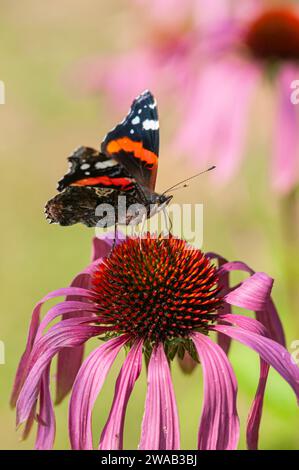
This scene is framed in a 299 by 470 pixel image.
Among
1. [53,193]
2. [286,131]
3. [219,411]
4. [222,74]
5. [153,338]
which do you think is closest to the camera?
[219,411]

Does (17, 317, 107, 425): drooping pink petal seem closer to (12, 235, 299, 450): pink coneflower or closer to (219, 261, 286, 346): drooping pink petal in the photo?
(12, 235, 299, 450): pink coneflower

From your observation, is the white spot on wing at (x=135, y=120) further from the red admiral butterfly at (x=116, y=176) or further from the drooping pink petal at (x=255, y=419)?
the drooping pink petal at (x=255, y=419)

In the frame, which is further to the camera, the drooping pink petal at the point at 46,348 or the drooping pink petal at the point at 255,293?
the drooping pink petal at the point at 255,293

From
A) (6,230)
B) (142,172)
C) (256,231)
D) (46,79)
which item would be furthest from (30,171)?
(142,172)

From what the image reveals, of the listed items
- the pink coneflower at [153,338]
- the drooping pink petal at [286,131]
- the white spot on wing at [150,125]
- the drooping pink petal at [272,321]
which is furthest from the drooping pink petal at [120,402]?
the drooping pink petal at [286,131]

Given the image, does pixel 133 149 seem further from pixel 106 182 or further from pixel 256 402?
pixel 256 402

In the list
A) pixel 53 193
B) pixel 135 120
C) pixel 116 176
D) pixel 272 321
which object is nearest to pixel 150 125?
pixel 135 120

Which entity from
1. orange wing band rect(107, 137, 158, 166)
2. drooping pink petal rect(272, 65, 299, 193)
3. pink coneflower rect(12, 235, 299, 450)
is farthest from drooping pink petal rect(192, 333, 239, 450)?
drooping pink petal rect(272, 65, 299, 193)
